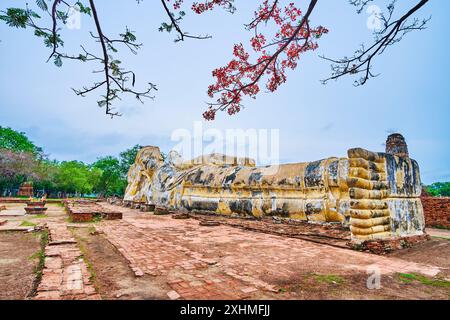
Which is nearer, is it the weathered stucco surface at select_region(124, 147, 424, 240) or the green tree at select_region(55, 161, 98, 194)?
the weathered stucco surface at select_region(124, 147, 424, 240)

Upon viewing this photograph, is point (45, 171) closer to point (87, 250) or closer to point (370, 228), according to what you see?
point (87, 250)

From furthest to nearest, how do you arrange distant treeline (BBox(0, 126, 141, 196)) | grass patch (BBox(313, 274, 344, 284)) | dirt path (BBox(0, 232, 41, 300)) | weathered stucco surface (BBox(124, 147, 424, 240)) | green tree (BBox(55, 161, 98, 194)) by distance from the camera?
green tree (BBox(55, 161, 98, 194)) < distant treeline (BBox(0, 126, 141, 196)) < weathered stucco surface (BBox(124, 147, 424, 240)) < grass patch (BBox(313, 274, 344, 284)) < dirt path (BBox(0, 232, 41, 300))

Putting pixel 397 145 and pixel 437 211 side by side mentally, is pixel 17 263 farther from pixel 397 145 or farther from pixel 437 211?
pixel 397 145

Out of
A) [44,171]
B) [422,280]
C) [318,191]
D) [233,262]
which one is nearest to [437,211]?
[318,191]

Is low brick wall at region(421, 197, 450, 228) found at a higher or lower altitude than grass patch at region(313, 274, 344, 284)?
higher

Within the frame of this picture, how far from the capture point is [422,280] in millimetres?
3029

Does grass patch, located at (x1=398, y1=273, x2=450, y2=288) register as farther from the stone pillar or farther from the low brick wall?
the stone pillar

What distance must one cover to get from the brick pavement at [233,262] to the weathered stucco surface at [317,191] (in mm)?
1015

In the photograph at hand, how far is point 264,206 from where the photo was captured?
8.08m

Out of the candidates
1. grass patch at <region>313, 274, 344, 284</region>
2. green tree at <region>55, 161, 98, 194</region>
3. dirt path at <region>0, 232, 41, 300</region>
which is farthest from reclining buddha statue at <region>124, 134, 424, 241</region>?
green tree at <region>55, 161, 98, 194</region>

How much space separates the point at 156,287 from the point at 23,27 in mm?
2548

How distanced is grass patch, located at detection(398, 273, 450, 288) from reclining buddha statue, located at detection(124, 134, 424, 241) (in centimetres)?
135

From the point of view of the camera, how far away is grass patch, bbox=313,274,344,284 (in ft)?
9.34
